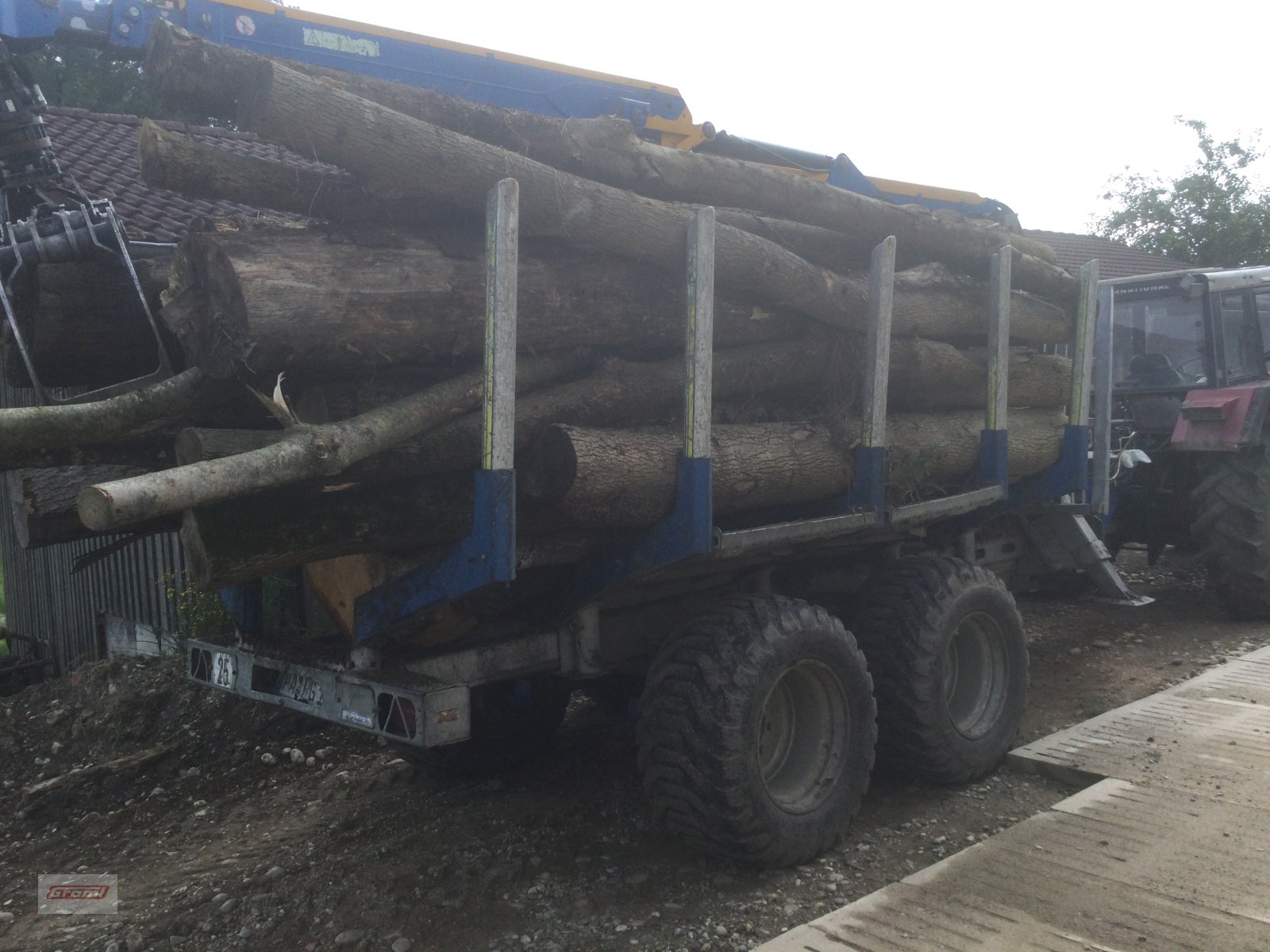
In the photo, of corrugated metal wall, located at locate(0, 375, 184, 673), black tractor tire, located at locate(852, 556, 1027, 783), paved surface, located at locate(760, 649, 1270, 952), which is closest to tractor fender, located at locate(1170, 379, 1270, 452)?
paved surface, located at locate(760, 649, 1270, 952)

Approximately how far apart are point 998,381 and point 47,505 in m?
4.23

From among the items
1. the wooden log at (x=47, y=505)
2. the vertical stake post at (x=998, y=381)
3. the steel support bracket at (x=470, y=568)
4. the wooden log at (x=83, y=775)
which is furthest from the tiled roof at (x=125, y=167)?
the vertical stake post at (x=998, y=381)

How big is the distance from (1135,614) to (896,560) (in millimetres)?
4521

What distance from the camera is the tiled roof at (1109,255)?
23828 mm

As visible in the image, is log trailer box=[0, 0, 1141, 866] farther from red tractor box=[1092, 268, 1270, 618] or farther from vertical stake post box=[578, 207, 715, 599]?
red tractor box=[1092, 268, 1270, 618]

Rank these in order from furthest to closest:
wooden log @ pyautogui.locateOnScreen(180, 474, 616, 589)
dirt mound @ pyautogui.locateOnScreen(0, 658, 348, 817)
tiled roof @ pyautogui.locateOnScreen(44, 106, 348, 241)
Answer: tiled roof @ pyautogui.locateOnScreen(44, 106, 348, 241) → dirt mound @ pyautogui.locateOnScreen(0, 658, 348, 817) → wooden log @ pyautogui.locateOnScreen(180, 474, 616, 589)

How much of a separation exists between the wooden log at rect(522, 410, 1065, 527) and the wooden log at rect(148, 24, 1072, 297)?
0.92 meters

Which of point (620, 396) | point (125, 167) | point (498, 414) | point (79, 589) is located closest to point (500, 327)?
point (498, 414)

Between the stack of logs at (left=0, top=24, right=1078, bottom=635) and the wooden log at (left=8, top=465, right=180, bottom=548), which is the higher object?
the stack of logs at (left=0, top=24, right=1078, bottom=635)

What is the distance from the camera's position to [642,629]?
14.4 ft

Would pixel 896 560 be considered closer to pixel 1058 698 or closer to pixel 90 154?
pixel 1058 698

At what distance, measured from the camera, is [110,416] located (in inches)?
125

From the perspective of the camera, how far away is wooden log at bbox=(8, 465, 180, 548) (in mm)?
3625

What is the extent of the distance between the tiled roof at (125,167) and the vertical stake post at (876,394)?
4.19 metres
